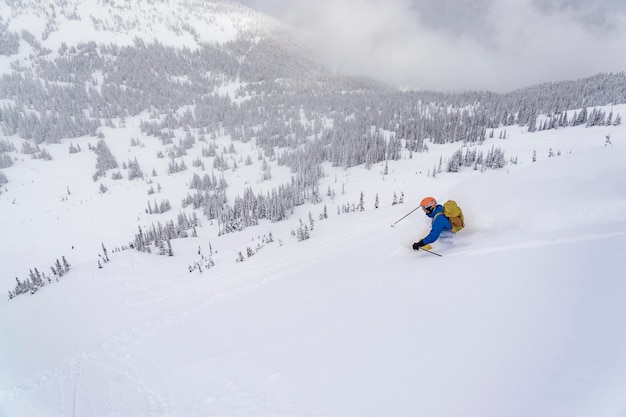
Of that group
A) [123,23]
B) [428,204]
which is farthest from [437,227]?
[123,23]

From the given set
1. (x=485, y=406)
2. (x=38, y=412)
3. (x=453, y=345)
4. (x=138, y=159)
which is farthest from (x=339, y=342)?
(x=138, y=159)

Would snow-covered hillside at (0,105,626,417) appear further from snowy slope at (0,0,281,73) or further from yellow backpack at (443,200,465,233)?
snowy slope at (0,0,281,73)

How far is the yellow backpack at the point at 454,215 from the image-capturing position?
19.3 feet

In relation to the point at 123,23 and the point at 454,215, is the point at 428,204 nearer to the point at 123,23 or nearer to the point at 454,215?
the point at 454,215

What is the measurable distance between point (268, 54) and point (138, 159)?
6175 cm

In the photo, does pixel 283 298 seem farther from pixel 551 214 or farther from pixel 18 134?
pixel 18 134

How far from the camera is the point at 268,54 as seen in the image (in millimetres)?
88375

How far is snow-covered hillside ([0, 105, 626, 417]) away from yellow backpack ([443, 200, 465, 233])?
1.12 ft

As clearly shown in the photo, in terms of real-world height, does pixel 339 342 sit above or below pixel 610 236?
below

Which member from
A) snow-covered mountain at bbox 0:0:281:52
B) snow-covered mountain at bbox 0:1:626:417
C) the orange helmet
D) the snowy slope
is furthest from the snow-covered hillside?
snow-covered mountain at bbox 0:0:281:52

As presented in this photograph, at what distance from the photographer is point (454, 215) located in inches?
231

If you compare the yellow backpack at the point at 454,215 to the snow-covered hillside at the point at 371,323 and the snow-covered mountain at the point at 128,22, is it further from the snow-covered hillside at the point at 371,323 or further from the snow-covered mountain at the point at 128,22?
the snow-covered mountain at the point at 128,22

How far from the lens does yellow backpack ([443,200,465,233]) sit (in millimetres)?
5883

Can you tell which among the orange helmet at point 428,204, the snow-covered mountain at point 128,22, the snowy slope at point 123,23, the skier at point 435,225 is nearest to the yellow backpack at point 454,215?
the skier at point 435,225
